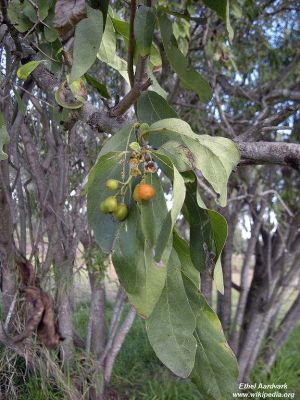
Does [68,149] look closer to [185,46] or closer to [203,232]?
[185,46]

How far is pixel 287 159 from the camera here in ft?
3.30

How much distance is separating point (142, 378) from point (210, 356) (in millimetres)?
2885

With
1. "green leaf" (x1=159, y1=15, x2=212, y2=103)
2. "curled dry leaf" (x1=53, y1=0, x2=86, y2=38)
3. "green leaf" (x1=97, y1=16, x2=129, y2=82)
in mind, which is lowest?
"green leaf" (x1=159, y1=15, x2=212, y2=103)

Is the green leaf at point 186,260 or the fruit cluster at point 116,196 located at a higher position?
the fruit cluster at point 116,196

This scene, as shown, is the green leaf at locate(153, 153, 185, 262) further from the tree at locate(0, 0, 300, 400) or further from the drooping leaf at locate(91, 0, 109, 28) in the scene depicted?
the drooping leaf at locate(91, 0, 109, 28)

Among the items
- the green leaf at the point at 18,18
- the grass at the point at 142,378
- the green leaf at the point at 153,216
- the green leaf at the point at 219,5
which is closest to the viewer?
the green leaf at the point at 153,216

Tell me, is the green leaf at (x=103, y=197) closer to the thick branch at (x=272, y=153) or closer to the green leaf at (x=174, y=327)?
the green leaf at (x=174, y=327)

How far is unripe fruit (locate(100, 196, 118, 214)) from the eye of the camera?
887 mm

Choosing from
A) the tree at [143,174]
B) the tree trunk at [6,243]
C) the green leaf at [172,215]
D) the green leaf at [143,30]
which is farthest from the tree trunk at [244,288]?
the green leaf at [172,215]

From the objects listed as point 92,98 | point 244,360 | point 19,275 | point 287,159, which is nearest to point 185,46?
point 92,98

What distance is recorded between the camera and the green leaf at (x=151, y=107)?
3.51 ft

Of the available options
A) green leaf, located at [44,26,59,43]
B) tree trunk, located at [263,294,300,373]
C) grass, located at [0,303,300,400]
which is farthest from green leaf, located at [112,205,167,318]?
tree trunk, located at [263,294,300,373]

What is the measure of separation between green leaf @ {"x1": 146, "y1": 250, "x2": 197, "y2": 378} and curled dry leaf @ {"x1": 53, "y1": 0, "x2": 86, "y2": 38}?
551 millimetres

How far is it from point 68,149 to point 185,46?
35.9 inches
